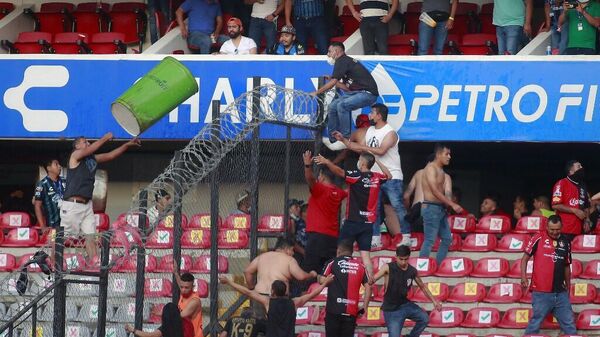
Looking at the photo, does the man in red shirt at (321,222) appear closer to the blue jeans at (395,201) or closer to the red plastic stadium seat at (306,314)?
the red plastic stadium seat at (306,314)

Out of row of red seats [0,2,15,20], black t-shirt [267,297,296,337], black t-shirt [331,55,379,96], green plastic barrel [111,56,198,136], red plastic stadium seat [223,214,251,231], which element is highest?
row of red seats [0,2,15,20]

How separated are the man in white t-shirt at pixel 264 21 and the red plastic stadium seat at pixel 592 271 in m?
5.28

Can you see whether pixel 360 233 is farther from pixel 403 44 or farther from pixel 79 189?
pixel 403 44

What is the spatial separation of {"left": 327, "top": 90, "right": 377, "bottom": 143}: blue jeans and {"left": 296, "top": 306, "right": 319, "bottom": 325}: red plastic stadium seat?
2.10m

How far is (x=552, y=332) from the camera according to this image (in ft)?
52.4

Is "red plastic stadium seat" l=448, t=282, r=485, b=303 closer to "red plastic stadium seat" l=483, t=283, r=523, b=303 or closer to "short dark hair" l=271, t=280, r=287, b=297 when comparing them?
"red plastic stadium seat" l=483, t=283, r=523, b=303

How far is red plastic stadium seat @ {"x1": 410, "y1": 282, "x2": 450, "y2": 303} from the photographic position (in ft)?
54.1

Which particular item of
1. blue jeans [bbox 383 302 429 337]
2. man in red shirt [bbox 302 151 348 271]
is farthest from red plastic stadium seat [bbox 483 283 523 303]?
man in red shirt [bbox 302 151 348 271]

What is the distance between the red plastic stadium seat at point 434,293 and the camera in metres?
16.5

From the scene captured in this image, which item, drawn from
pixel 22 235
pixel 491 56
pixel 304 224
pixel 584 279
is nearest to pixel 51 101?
pixel 22 235

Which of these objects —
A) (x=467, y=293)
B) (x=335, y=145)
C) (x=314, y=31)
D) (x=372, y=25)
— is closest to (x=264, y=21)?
(x=314, y=31)

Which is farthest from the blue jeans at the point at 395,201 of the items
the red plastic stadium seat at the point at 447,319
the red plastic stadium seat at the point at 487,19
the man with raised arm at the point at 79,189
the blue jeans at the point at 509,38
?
the red plastic stadium seat at the point at 487,19

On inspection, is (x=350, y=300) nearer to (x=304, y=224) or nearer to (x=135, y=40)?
(x=304, y=224)

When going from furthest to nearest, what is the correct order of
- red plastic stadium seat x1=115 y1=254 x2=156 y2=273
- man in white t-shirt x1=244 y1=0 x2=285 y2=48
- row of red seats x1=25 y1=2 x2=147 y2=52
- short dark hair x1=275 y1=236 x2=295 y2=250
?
row of red seats x1=25 y1=2 x2=147 y2=52 < man in white t-shirt x1=244 y1=0 x2=285 y2=48 < red plastic stadium seat x1=115 y1=254 x2=156 y2=273 < short dark hair x1=275 y1=236 x2=295 y2=250
